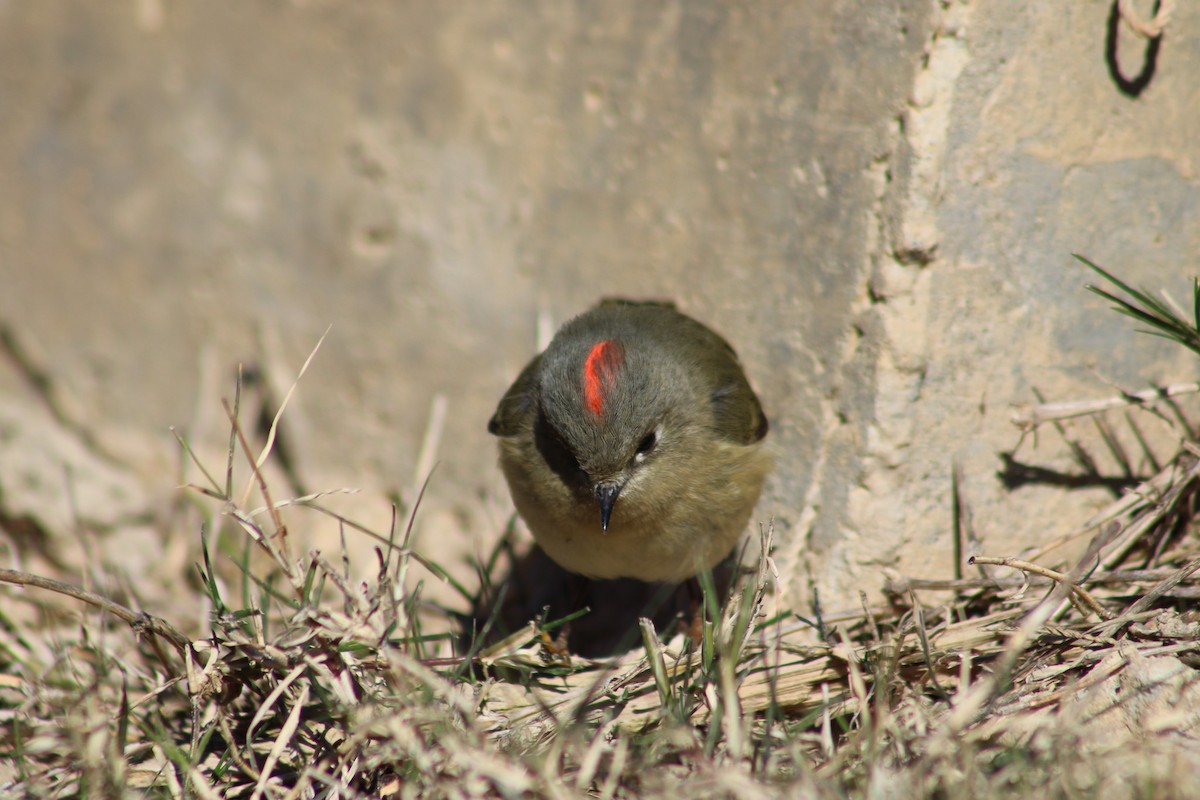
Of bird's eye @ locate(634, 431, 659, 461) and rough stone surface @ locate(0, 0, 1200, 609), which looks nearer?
bird's eye @ locate(634, 431, 659, 461)

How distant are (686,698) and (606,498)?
0.70 metres

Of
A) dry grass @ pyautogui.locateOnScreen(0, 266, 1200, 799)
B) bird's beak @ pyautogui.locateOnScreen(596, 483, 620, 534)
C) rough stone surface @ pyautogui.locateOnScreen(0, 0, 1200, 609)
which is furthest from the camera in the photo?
rough stone surface @ pyautogui.locateOnScreen(0, 0, 1200, 609)

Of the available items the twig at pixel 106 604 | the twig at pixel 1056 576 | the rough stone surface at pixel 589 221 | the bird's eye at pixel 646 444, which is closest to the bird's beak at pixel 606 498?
Answer: the bird's eye at pixel 646 444

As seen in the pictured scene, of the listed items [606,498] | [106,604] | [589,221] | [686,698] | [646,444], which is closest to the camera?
[106,604]

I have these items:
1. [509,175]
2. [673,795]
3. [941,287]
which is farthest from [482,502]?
[673,795]

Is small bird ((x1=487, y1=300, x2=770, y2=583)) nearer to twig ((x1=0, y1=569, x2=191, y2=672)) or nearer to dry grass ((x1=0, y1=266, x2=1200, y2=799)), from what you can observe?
dry grass ((x1=0, y1=266, x2=1200, y2=799))

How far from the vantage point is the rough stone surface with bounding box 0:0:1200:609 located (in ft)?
12.4

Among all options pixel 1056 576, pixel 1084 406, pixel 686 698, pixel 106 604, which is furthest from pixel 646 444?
pixel 106 604

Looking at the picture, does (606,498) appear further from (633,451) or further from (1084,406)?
(1084,406)

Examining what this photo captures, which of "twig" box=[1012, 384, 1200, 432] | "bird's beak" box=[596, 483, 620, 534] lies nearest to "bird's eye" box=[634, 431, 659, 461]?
"bird's beak" box=[596, 483, 620, 534]

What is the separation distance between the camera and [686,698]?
3.16 m

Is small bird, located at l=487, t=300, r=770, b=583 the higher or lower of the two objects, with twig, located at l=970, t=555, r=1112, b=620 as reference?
higher

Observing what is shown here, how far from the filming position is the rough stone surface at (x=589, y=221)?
377cm

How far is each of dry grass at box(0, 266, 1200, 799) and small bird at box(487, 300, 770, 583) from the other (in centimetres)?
36
